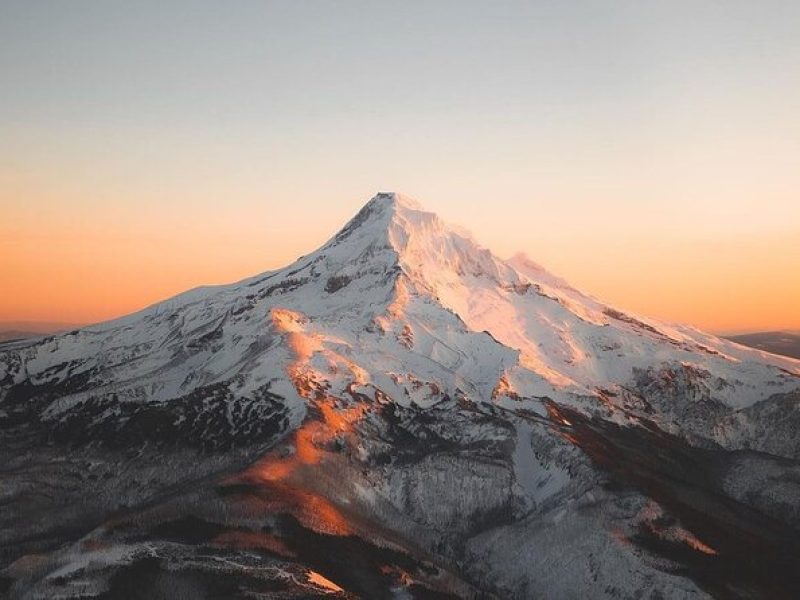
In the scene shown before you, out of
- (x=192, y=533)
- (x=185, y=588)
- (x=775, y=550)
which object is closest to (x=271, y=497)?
(x=192, y=533)

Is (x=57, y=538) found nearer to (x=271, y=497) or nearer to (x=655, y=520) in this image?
(x=271, y=497)

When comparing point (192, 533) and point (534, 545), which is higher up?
point (192, 533)

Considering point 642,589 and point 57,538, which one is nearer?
point 642,589

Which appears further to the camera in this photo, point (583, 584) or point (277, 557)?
point (583, 584)

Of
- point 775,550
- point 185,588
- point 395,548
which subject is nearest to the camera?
point 185,588

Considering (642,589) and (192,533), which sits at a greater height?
(192,533)

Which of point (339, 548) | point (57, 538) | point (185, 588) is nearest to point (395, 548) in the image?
point (339, 548)

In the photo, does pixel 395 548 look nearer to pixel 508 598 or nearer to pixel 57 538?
pixel 508 598

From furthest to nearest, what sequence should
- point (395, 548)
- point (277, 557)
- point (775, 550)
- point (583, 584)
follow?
point (775, 550), point (395, 548), point (583, 584), point (277, 557)

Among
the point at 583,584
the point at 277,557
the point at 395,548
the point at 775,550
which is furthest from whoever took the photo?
the point at 775,550
